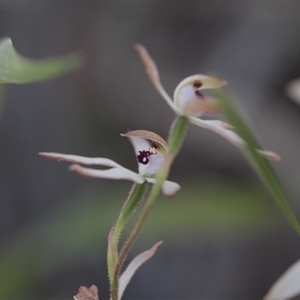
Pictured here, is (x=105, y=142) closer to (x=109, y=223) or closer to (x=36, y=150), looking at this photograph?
(x=36, y=150)

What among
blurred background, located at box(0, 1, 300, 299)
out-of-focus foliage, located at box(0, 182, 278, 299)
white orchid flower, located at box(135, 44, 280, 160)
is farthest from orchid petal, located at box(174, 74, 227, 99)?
blurred background, located at box(0, 1, 300, 299)

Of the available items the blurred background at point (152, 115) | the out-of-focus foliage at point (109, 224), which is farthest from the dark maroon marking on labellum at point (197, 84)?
the blurred background at point (152, 115)

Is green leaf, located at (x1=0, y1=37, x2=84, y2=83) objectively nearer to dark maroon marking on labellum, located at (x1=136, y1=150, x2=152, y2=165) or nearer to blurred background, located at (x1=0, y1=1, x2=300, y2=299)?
dark maroon marking on labellum, located at (x1=136, y1=150, x2=152, y2=165)

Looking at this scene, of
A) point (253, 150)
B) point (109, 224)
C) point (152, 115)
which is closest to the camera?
point (253, 150)

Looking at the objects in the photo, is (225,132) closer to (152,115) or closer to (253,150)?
(253,150)

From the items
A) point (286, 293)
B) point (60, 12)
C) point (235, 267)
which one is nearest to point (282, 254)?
point (235, 267)

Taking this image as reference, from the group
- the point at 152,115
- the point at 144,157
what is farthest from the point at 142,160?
the point at 152,115

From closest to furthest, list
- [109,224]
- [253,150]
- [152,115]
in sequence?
1. [253,150]
2. [109,224]
3. [152,115]
